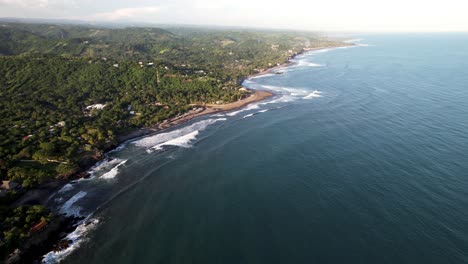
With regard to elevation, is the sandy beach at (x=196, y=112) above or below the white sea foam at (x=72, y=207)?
above

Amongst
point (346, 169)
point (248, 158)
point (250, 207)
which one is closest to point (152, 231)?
point (250, 207)

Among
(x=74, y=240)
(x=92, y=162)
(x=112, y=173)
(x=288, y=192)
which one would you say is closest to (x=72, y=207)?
(x=74, y=240)

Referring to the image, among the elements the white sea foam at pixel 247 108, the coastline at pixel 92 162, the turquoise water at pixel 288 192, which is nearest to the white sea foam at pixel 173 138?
the turquoise water at pixel 288 192

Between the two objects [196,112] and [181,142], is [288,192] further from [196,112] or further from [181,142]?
[196,112]

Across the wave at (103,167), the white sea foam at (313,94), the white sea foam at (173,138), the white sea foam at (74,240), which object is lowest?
the white sea foam at (74,240)

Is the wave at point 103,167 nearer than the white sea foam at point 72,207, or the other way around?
the white sea foam at point 72,207

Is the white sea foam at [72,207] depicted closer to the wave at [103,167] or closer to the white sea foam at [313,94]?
the wave at [103,167]
